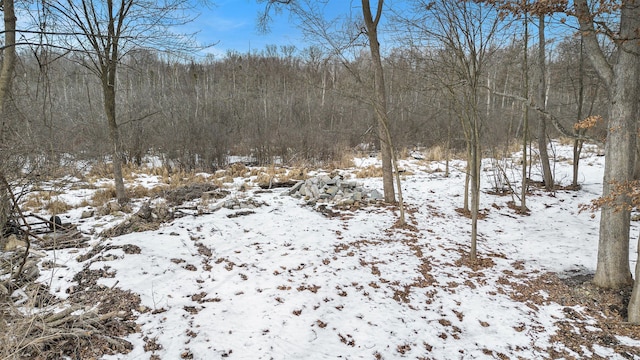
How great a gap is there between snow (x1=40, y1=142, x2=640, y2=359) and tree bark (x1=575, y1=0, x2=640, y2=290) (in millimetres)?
749

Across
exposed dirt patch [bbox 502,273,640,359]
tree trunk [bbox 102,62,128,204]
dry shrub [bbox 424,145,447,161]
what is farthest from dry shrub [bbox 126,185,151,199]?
dry shrub [bbox 424,145,447,161]

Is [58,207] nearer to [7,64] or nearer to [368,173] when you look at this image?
[7,64]

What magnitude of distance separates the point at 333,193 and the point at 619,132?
5640 mm

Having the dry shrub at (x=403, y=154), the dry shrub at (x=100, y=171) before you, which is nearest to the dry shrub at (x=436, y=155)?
the dry shrub at (x=403, y=154)

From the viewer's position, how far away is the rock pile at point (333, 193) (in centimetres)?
796

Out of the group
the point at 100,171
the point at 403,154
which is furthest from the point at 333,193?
the point at 100,171

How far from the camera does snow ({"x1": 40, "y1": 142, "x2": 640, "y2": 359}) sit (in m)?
3.01

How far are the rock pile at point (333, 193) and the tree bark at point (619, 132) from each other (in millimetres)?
4666

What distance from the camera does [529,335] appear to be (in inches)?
127

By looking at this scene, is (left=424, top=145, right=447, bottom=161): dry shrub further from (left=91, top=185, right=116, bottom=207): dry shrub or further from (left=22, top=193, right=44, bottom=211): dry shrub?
(left=22, top=193, right=44, bottom=211): dry shrub

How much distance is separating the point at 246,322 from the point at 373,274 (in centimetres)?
185

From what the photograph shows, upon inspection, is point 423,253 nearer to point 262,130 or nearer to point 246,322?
point 246,322

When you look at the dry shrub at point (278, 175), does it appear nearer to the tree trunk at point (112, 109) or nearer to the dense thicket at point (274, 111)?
the dense thicket at point (274, 111)

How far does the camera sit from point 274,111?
68.9 ft
